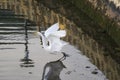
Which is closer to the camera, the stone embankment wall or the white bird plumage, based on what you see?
the white bird plumage

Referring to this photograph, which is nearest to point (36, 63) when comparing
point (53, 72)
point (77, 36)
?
point (77, 36)

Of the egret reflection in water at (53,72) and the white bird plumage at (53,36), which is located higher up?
the white bird plumage at (53,36)

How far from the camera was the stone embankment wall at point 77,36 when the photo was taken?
271 inches

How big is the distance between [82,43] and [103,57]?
3.73 feet

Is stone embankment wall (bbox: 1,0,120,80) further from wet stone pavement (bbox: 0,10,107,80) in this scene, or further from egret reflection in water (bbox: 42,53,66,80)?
egret reflection in water (bbox: 42,53,66,80)

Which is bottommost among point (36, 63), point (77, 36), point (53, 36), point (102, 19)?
point (36, 63)

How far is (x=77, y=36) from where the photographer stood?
8383 mm

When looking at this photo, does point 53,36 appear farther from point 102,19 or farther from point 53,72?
point 102,19

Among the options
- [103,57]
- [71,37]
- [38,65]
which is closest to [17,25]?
[71,37]

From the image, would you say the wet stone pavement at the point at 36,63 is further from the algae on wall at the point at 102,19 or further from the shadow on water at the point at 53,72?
the algae on wall at the point at 102,19

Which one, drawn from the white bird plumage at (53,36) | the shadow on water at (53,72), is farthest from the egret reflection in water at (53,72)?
the white bird plumage at (53,36)

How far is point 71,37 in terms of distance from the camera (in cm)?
866

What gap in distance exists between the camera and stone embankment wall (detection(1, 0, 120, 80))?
271 inches

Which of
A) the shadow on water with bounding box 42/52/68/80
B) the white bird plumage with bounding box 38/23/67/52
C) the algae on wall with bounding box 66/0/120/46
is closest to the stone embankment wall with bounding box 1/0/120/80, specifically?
the algae on wall with bounding box 66/0/120/46
